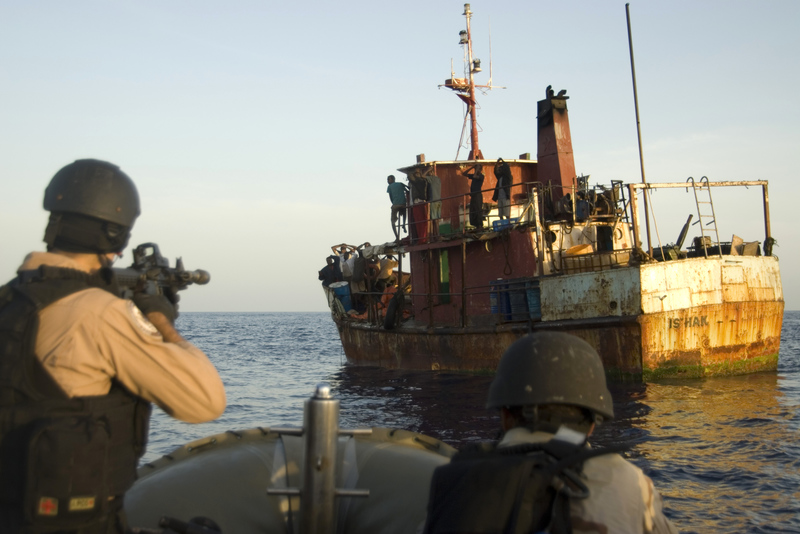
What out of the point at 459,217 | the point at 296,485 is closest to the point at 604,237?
the point at 459,217

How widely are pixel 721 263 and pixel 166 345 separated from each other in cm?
1303

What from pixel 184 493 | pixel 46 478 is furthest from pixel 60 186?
pixel 184 493

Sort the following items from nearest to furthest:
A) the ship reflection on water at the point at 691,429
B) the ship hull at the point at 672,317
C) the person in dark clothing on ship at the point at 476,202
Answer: the ship reflection on water at the point at 691,429 → the ship hull at the point at 672,317 → the person in dark clothing on ship at the point at 476,202

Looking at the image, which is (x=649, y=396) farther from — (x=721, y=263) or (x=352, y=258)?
(x=352, y=258)

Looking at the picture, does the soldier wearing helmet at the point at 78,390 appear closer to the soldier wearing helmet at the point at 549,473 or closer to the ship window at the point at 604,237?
the soldier wearing helmet at the point at 549,473

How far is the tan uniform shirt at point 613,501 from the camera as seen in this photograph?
187 cm

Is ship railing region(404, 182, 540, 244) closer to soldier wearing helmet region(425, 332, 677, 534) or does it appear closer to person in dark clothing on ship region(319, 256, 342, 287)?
person in dark clothing on ship region(319, 256, 342, 287)

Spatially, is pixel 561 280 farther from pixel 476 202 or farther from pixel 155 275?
pixel 155 275

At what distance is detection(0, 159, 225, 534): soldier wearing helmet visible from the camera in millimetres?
2094

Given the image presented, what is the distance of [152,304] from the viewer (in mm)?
2326

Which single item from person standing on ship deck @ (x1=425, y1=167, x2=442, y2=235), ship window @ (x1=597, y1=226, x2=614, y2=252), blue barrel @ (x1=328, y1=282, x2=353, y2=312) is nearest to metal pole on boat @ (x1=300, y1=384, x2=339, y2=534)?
ship window @ (x1=597, y1=226, x2=614, y2=252)

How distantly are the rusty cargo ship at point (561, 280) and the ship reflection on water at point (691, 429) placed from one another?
67 centimetres

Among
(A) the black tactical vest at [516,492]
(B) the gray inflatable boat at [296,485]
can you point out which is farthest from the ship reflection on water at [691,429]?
(A) the black tactical vest at [516,492]

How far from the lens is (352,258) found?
2131cm
